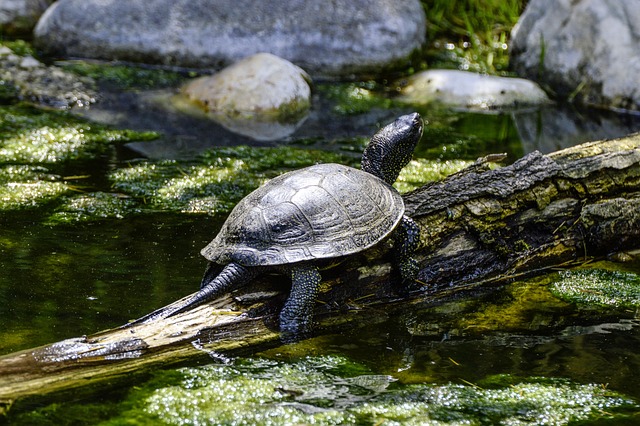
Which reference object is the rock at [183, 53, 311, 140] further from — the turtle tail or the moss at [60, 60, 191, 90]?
the turtle tail

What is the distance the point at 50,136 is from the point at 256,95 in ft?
6.34

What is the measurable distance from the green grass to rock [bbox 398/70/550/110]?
3.19 feet

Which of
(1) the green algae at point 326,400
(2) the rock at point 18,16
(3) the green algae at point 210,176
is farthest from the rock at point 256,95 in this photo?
(1) the green algae at point 326,400

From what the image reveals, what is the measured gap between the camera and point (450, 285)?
13.1ft

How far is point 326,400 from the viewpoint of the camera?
9.61ft

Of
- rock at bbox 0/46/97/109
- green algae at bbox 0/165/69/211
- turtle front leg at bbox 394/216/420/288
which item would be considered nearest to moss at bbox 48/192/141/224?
green algae at bbox 0/165/69/211

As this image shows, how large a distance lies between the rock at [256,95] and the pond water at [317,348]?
2078 mm

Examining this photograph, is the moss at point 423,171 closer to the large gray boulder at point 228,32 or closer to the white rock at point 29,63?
the large gray boulder at point 228,32

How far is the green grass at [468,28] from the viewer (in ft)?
30.6

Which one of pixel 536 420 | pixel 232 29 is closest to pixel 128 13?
pixel 232 29

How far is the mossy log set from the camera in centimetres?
302

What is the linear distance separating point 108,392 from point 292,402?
68 cm

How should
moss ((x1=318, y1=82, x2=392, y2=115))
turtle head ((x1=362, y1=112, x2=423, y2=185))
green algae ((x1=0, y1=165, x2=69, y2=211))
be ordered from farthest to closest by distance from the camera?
moss ((x1=318, y1=82, x2=392, y2=115)) < green algae ((x1=0, y1=165, x2=69, y2=211)) < turtle head ((x1=362, y1=112, x2=423, y2=185))

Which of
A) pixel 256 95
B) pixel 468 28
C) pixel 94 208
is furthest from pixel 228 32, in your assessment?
pixel 94 208
